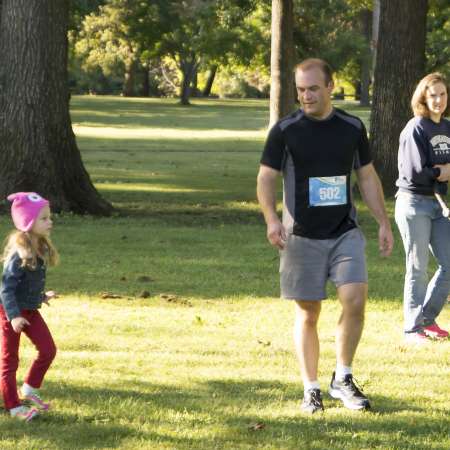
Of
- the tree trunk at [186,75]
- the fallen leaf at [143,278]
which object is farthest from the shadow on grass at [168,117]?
the fallen leaf at [143,278]

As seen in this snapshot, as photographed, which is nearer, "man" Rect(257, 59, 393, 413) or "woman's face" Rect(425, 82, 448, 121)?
"man" Rect(257, 59, 393, 413)

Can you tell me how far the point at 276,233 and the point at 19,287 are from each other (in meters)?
1.38

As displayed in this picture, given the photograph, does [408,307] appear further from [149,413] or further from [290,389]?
[149,413]

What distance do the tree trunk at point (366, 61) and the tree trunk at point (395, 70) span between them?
59438 millimetres

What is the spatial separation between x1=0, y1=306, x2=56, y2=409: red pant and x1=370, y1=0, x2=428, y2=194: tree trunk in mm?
13975

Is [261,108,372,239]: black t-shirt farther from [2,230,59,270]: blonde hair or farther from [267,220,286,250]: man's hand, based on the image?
[2,230,59,270]: blonde hair

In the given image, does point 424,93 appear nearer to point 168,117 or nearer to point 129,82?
point 168,117

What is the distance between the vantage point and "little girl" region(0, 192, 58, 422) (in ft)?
21.8

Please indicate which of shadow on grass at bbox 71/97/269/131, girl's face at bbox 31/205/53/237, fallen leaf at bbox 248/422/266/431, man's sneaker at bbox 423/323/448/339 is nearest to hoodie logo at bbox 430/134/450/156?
man's sneaker at bbox 423/323/448/339

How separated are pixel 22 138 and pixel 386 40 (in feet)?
20.5

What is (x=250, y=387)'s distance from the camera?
761 cm

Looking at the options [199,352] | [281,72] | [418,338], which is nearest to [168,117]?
[281,72]

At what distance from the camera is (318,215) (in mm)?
7000

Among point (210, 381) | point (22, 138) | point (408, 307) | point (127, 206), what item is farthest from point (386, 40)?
point (210, 381)
